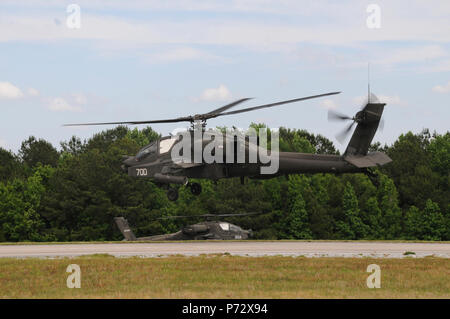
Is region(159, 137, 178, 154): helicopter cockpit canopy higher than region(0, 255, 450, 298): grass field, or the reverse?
region(159, 137, 178, 154): helicopter cockpit canopy

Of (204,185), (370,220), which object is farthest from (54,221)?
(370,220)

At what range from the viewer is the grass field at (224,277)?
808 inches

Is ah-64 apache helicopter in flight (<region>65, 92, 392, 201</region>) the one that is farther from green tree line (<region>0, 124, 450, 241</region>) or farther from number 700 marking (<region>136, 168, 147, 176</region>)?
green tree line (<region>0, 124, 450, 241</region>)

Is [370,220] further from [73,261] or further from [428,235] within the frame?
[73,261]

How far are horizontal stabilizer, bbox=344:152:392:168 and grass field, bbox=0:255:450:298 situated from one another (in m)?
7.86

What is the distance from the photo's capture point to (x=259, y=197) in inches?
3841

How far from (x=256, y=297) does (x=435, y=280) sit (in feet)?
23.4

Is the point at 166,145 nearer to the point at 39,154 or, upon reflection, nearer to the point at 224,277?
the point at 224,277

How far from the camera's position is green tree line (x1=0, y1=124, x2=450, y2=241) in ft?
317

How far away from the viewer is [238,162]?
3825 centimetres
